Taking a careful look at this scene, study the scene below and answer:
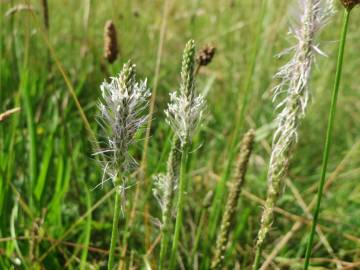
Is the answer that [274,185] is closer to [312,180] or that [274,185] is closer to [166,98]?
[312,180]

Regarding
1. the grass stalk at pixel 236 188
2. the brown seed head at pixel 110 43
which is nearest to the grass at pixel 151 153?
the brown seed head at pixel 110 43

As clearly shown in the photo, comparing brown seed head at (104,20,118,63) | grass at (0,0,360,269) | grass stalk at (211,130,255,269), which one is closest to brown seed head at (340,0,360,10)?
grass at (0,0,360,269)

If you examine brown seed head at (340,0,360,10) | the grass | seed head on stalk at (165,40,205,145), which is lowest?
the grass

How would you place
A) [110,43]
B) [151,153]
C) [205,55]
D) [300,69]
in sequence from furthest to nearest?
[151,153] < [110,43] < [205,55] < [300,69]

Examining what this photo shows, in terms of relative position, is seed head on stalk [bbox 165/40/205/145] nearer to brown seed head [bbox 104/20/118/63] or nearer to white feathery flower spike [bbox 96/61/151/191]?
white feathery flower spike [bbox 96/61/151/191]

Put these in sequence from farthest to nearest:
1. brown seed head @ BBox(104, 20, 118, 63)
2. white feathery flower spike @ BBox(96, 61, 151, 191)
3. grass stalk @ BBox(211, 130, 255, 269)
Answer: brown seed head @ BBox(104, 20, 118, 63) < grass stalk @ BBox(211, 130, 255, 269) < white feathery flower spike @ BBox(96, 61, 151, 191)

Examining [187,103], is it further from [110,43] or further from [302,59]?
[110,43]

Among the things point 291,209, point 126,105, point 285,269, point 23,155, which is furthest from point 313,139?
→ point 126,105

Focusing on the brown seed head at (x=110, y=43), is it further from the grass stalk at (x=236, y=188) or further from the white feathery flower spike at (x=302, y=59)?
the white feathery flower spike at (x=302, y=59)

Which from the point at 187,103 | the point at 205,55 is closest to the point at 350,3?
the point at 187,103
